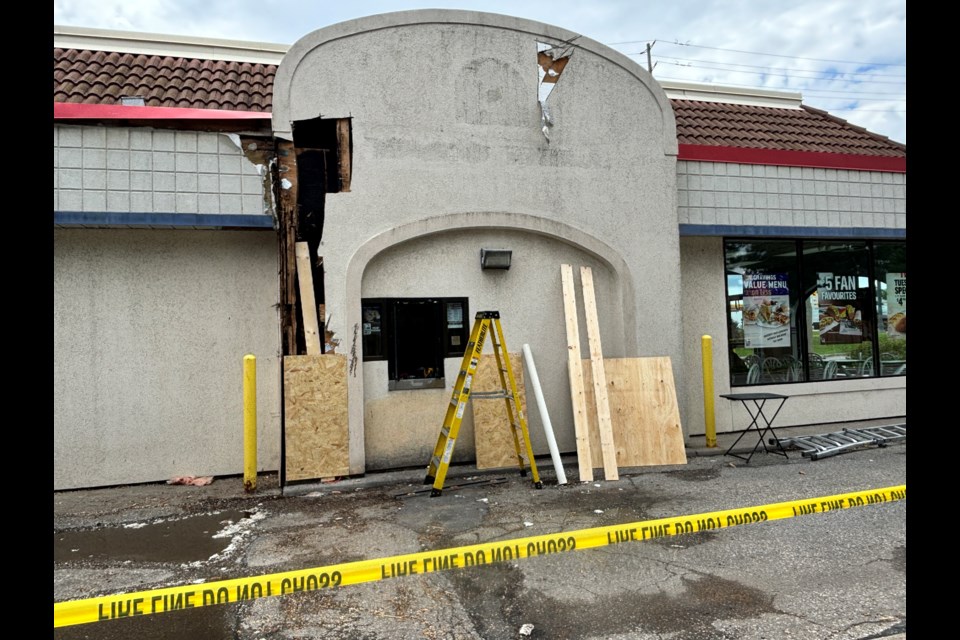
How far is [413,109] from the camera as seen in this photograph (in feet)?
24.7

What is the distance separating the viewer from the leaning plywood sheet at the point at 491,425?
290 inches

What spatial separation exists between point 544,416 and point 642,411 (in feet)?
4.93

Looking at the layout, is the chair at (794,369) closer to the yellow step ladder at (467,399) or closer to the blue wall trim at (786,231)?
A: the blue wall trim at (786,231)

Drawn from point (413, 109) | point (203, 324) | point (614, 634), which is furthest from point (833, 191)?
point (203, 324)

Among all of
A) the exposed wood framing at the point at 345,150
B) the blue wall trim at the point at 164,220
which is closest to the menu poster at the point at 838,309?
the exposed wood framing at the point at 345,150

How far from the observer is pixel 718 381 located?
30.7ft

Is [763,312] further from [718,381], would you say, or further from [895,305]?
[895,305]

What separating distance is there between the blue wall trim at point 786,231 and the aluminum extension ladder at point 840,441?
3.19m

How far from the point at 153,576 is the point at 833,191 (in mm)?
10766

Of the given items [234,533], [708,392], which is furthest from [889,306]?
[234,533]

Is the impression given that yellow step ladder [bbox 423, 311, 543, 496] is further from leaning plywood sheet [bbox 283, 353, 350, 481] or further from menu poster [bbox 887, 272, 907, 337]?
menu poster [bbox 887, 272, 907, 337]

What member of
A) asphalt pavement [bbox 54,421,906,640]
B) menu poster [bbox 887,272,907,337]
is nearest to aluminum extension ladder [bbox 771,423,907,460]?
asphalt pavement [bbox 54,421,906,640]

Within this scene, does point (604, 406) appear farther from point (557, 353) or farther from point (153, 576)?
point (153, 576)

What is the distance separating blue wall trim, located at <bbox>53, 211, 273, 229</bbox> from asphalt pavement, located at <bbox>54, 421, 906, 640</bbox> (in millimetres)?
3212
